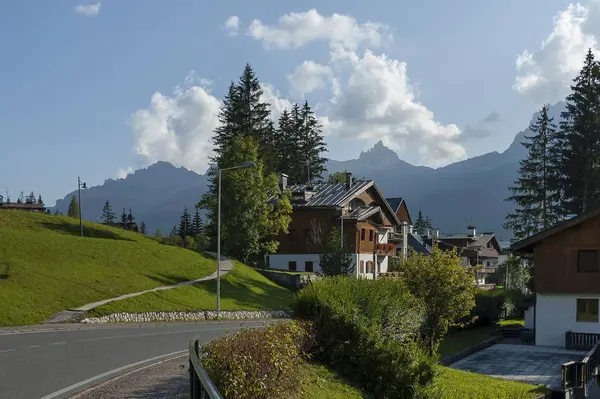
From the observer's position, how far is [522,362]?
86.7ft

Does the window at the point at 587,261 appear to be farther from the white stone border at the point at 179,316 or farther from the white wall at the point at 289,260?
the white wall at the point at 289,260

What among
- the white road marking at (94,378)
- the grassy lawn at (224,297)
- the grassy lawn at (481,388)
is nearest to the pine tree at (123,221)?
the grassy lawn at (224,297)

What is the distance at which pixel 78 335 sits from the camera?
73.7 ft

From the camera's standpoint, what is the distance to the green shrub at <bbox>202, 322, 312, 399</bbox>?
30.2 ft

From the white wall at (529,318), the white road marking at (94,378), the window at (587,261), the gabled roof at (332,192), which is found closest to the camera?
the white road marking at (94,378)

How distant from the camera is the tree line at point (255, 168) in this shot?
54281mm

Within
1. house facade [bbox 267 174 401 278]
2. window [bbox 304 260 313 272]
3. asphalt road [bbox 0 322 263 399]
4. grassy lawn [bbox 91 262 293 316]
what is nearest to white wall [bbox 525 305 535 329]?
grassy lawn [bbox 91 262 293 316]

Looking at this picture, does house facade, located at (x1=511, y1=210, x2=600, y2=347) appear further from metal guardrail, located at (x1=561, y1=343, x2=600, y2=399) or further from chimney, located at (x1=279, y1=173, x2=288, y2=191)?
chimney, located at (x1=279, y1=173, x2=288, y2=191)

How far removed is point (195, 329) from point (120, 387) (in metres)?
16.0

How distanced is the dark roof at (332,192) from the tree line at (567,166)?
54.5 ft

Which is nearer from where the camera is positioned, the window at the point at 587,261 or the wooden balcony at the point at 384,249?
the window at the point at 587,261

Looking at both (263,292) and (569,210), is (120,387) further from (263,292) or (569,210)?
(569,210)

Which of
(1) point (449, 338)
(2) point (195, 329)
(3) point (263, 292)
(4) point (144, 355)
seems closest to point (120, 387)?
(4) point (144, 355)

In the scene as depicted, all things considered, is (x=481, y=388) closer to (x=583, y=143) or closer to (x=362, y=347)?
(x=362, y=347)
